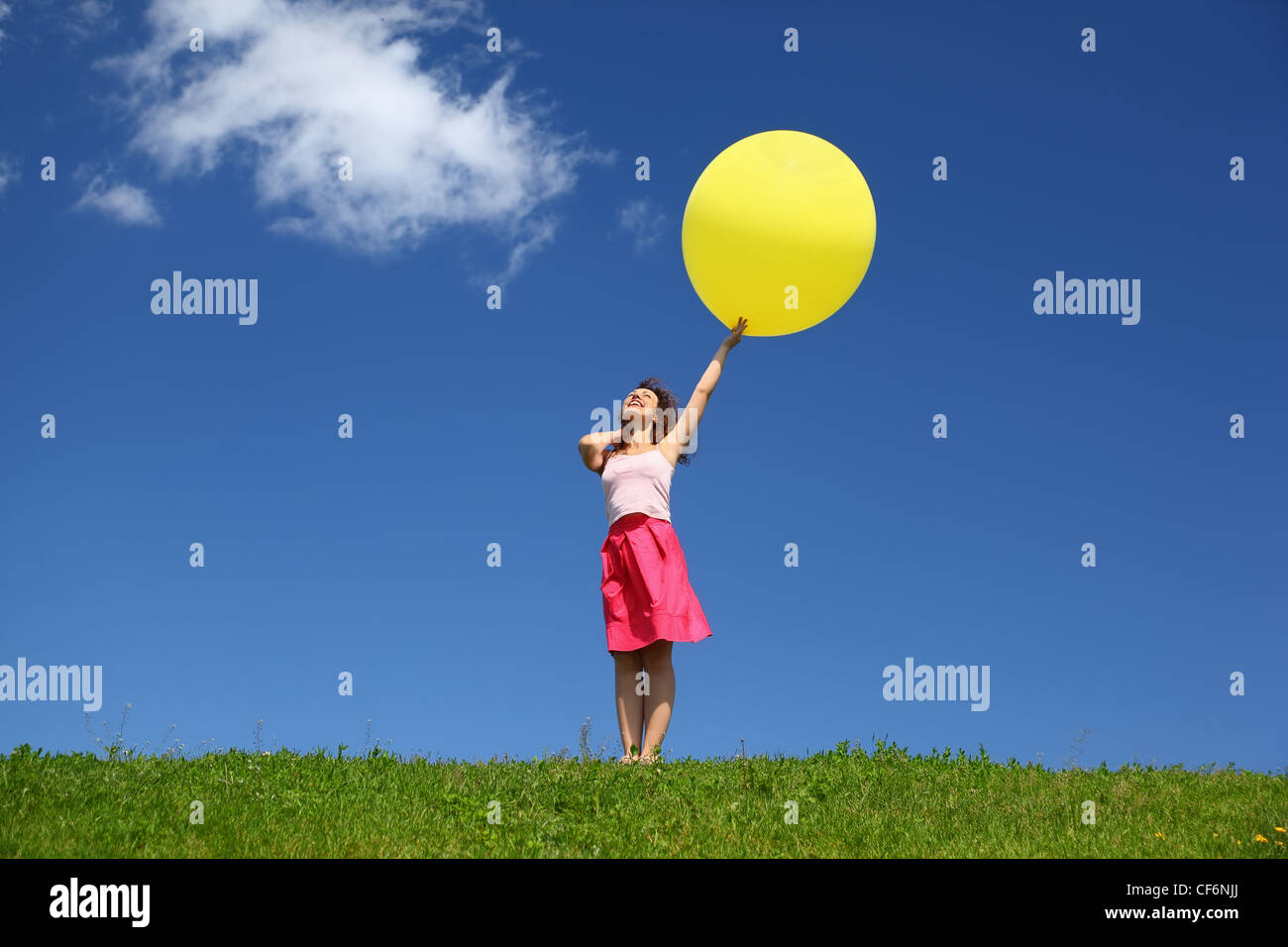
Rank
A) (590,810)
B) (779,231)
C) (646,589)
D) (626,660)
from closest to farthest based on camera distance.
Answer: (590,810) < (779,231) < (646,589) < (626,660)

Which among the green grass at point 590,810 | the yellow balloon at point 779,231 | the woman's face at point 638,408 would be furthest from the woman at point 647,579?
the green grass at point 590,810

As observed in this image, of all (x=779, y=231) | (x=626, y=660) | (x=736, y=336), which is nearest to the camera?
(x=779, y=231)

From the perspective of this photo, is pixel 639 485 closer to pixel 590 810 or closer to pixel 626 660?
pixel 626 660

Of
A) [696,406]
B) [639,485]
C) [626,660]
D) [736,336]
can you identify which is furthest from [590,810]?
[736,336]

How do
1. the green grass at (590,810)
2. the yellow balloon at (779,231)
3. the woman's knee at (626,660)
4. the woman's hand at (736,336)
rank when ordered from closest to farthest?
the green grass at (590,810) → the yellow balloon at (779,231) → the woman's knee at (626,660) → the woman's hand at (736,336)

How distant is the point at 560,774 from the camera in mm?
7707

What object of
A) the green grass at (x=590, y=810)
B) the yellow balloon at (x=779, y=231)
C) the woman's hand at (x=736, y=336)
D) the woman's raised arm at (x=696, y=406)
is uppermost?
the yellow balloon at (x=779, y=231)

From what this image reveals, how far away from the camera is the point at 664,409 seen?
31.7ft

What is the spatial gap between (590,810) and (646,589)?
85.8 inches

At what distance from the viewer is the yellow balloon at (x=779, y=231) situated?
8.68 m

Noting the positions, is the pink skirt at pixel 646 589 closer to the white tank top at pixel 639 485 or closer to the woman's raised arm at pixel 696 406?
the white tank top at pixel 639 485
